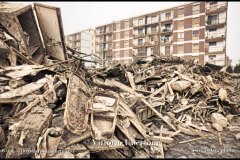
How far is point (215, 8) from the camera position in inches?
1212

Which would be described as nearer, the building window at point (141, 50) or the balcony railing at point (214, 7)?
the balcony railing at point (214, 7)

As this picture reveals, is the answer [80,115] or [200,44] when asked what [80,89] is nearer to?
[80,115]

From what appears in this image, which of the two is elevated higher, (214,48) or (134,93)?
(214,48)

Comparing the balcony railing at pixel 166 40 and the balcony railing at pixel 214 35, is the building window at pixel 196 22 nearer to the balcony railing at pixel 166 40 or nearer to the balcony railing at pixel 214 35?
the balcony railing at pixel 214 35

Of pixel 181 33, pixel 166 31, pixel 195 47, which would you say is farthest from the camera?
pixel 166 31

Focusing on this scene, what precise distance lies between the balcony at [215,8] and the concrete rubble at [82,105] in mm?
27268

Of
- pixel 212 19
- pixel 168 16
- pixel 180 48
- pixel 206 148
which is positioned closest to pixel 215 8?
pixel 212 19

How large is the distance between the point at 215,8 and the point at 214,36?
477 centimetres

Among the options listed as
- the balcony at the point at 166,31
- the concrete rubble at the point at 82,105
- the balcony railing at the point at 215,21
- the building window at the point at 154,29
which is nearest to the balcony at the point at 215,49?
the balcony railing at the point at 215,21

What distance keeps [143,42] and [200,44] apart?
12.4m

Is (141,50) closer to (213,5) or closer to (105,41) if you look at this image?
(105,41)

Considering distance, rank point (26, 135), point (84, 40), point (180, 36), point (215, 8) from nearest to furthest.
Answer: point (26, 135) < point (215, 8) < point (180, 36) < point (84, 40)

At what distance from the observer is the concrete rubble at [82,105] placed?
3.30 metres

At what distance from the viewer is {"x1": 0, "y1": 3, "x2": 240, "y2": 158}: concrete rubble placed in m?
3.30
